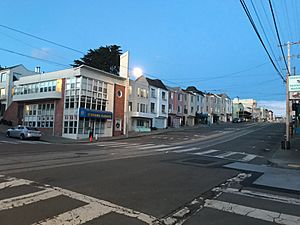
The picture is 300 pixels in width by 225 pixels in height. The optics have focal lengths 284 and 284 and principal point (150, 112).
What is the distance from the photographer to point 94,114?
3759cm

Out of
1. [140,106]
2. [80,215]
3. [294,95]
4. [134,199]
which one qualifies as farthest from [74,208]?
[140,106]

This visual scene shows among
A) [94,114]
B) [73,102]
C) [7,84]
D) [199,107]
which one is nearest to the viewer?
[73,102]

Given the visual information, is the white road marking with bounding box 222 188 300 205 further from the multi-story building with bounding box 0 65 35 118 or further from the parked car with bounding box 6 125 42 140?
the multi-story building with bounding box 0 65 35 118

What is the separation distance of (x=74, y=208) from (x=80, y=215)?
0.46m

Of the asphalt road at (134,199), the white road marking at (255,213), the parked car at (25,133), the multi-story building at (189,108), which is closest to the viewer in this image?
the asphalt road at (134,199)

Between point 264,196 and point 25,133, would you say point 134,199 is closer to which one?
point 264,196

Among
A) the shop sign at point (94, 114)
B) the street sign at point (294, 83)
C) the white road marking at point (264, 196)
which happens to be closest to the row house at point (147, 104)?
the shop sign at point (94, 114)

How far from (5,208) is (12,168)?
556 cm

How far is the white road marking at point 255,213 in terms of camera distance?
18.6 ft

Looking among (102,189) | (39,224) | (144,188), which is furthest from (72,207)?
(144,188)

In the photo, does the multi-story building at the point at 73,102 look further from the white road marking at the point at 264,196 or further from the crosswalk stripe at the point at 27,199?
the white road marking at the point at 264,196

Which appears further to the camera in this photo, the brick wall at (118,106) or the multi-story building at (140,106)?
the multi-story building at (140,106)

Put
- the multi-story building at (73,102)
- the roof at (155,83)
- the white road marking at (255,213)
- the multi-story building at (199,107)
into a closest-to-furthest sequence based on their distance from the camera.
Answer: the white road marking at (255,213)
the multi-story building at (73,102)
the roof at (155,83)
the multi-story building at (199,107)

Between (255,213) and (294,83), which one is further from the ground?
(294,83)
